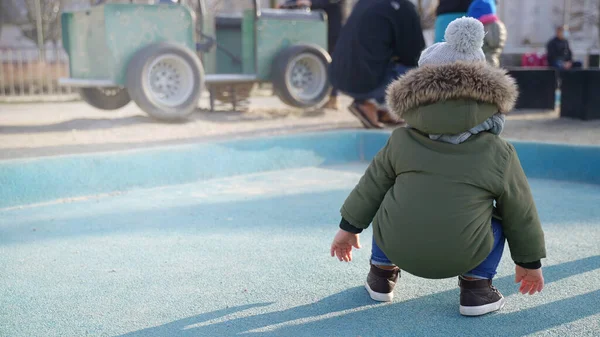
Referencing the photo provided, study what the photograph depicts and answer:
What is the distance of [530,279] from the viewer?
169 centimetres

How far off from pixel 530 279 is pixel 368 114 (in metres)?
3.41

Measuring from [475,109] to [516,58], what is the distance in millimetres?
16101

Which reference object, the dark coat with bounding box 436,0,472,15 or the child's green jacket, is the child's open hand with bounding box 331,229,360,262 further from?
the dark coat with bounding box 436,0,472,15

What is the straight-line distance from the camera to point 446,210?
5.38 ft

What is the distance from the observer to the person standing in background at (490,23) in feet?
15.1

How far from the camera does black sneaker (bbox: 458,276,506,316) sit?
1.75m

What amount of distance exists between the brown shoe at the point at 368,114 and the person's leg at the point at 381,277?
3163 mm

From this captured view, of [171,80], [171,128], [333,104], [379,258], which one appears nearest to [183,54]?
[171,80]

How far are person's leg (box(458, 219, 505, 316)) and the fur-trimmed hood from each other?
0.31m

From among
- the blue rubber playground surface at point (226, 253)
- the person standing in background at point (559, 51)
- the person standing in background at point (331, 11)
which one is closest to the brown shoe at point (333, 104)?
the person standing in background at point (331, 11)

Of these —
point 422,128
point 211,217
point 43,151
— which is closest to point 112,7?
point 43,151

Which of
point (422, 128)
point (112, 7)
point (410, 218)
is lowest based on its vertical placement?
point (410, 218)

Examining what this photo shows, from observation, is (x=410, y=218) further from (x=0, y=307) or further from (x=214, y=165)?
(x=214, y=165)

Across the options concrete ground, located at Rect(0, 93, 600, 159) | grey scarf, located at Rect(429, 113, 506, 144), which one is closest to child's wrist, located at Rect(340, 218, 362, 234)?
grey scarf, located at Rect(429, 113, 506, 144)
